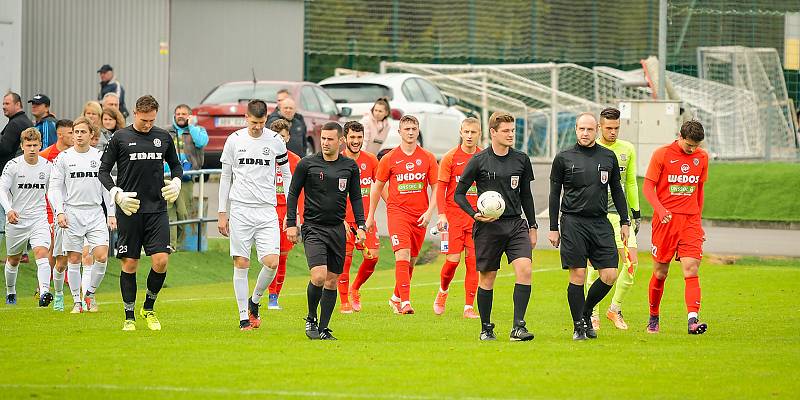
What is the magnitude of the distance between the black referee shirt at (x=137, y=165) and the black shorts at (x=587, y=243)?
3785mm

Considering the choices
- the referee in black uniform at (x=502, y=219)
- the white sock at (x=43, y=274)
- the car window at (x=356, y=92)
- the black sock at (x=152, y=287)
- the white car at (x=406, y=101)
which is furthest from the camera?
the car window at (x=356, y=92)

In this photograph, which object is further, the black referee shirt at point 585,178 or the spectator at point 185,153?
the spectator at point 185,153

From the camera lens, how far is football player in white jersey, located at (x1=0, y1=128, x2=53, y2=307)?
1589cm

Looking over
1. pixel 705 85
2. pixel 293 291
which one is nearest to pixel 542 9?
pixel 705 85

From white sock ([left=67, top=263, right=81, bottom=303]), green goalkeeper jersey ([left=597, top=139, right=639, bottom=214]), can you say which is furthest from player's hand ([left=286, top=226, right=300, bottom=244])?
white sock ([left=67, top=263, right=81, bottom=303])

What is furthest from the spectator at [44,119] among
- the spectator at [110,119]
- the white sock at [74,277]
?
the white sock at [74,277]

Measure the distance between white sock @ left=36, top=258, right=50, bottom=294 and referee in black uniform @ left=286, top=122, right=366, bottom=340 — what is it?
14.5 feet

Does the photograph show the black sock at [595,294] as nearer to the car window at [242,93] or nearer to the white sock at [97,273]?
the white sock at [97,273]

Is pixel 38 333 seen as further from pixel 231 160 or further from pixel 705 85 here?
pixel 705 85

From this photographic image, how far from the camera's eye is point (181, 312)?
15297 millimetres

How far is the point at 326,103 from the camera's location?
1114 inches

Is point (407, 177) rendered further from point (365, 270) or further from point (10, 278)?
point (10, 278)

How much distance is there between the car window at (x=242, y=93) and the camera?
27688 mm

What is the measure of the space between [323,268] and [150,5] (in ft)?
66.0
